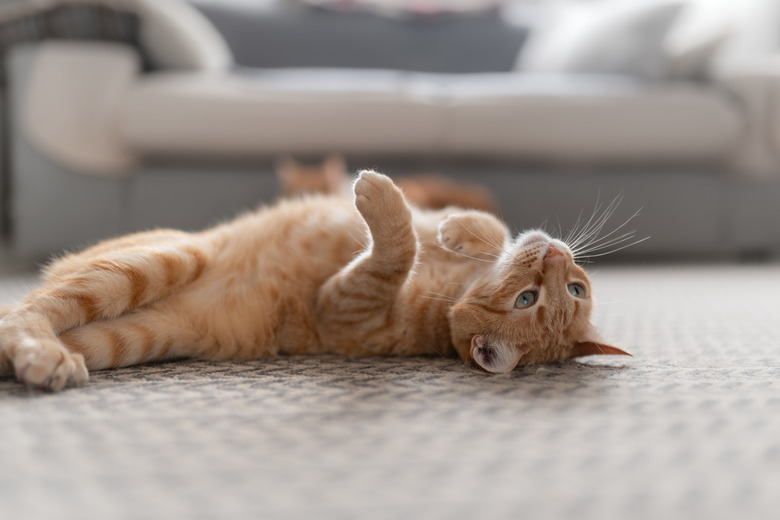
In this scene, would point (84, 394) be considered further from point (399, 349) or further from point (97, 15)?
point (97, 15)

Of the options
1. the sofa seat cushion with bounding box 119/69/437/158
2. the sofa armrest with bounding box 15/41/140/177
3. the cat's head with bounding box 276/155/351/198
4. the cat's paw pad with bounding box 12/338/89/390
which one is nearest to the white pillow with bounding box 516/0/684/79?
the sofa seat cushion with bounding box 119/69/437/158

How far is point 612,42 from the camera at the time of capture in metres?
3.25

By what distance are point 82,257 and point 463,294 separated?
810mm

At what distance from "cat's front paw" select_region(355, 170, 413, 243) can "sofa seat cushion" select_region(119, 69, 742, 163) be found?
5.51 feet

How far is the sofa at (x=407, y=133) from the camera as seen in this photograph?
8.90 ft

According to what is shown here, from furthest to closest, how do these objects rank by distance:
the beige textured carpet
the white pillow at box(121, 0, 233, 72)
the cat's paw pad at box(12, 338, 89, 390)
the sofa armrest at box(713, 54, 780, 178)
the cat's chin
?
the sofa armrest at box(713, 54, 780, 178)
the white pillow at box(121, 0, 233, 72)
the cat's chin
the cat's paw pad at box(12, 338, 89, 390)
the beige textured carpet

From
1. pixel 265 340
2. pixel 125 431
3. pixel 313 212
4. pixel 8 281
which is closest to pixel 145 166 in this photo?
pixel 8 281

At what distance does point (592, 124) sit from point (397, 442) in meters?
2.38

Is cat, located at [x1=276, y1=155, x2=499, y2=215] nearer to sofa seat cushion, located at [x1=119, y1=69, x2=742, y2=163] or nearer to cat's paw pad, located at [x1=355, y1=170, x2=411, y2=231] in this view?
sofa seat cushion, located at [x1=119, y1=69, x2=742, y2=163]

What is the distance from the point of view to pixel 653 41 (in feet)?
10.0

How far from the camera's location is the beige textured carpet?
0.67 metres

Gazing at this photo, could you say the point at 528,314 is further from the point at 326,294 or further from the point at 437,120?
the point at 437,120

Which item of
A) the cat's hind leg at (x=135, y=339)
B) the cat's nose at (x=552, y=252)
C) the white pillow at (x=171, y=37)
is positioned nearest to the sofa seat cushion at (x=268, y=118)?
the white pillow at (x=171, y=37)

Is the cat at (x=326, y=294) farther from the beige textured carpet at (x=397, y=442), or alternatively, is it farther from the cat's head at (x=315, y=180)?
the cat's head at (x=315, y=180)
